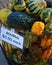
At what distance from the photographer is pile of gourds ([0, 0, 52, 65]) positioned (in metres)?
0.70

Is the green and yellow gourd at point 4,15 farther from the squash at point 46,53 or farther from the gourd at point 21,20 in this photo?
the squash at point 46,53

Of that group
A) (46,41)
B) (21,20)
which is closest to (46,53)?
(46,41)

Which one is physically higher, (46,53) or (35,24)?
(35,24)

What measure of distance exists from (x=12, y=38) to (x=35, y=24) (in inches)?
4.1

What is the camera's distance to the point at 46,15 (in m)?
0.73

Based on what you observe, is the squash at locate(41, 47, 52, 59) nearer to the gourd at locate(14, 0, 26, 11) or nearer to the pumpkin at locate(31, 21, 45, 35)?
the pumpkin at locate(31, 21, 45, 35)

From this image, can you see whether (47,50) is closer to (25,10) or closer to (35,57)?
(35,57)

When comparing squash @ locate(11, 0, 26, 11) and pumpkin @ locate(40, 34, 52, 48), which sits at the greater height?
squash @ locate(11, 0, 26, 11)

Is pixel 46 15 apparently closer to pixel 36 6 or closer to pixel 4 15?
pixel 36 6

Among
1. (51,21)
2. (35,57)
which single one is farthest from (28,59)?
(51,21)

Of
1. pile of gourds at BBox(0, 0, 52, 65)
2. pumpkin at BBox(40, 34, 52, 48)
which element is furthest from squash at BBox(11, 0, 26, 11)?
pumpkin at BBox(40, 34, 52, 48)

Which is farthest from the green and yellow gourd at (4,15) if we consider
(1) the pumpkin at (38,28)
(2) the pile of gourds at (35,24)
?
(1) the pumpkin at (38,28)

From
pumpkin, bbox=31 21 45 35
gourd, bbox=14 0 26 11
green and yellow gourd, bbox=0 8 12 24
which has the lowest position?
pumpkin, bbox=31 21 45 35

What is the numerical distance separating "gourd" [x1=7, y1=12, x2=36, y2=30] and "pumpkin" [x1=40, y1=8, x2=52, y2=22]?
0.04m
